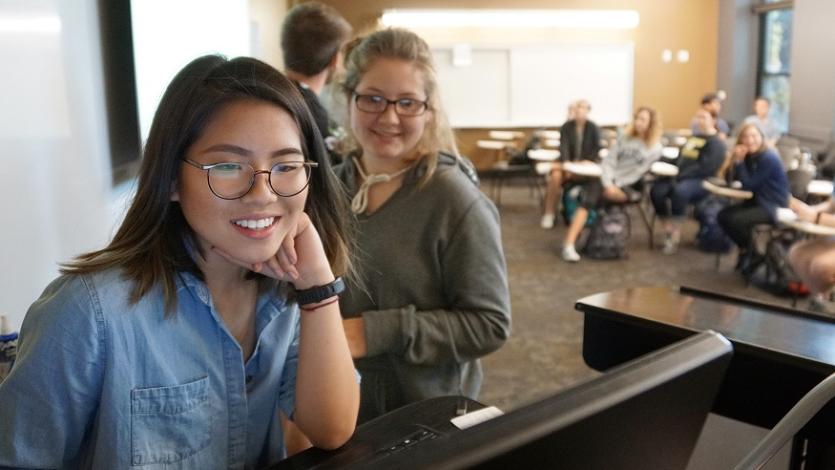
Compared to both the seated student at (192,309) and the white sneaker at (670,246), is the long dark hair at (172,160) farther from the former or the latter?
the white sneaker at (670,246)

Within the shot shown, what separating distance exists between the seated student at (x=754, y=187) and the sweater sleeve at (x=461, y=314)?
4.78 m

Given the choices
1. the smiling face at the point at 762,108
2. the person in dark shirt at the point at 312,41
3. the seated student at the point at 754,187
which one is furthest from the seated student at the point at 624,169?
the person in dark shirt at the point at 312,41

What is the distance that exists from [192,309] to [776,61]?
37.0 feet

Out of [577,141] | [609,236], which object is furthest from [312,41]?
[577,141]

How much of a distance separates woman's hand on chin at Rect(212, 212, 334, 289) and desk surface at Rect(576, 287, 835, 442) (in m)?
0.72

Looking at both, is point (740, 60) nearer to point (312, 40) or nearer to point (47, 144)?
point (312, 40)

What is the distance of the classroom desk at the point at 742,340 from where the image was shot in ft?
4.21

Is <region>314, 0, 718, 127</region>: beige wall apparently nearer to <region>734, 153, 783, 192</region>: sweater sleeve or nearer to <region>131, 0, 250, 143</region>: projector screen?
<region>734, 153, 783, 192</region>: sweater sleeve

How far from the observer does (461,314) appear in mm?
1521

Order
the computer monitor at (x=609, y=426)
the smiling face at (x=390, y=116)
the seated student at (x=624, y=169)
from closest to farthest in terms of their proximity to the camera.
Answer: the computer monitor at (x=609, y=426), the smiling face at (x=390, y=116), the seated student at (x=624, y=169)

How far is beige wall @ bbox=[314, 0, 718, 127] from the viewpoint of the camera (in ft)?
37.2

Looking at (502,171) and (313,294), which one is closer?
(313,294)

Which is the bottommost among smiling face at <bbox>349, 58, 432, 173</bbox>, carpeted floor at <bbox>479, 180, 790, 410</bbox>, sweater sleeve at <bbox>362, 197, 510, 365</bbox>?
carpeted floor at <bbox>479, 180, 790, 410</bbox>

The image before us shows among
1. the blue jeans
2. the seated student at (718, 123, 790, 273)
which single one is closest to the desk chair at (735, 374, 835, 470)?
the seated student at (718, 123, 790, 273)
